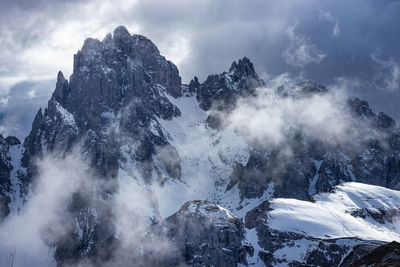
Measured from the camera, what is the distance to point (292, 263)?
653ft

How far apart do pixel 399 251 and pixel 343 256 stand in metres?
34.4

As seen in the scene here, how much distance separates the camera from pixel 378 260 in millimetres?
159125

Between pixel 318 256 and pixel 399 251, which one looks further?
pixel 318 256

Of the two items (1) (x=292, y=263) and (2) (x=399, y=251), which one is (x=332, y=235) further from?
(2) (x=399, y=251)

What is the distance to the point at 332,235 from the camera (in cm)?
19988

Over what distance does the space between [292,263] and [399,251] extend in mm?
48841

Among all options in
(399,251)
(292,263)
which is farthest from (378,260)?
(292,263)

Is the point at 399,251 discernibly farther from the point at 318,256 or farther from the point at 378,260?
the point at 318,256

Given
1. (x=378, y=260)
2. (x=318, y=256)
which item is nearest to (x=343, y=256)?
(x=318, y=256)

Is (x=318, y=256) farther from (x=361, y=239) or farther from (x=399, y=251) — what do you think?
(x=399, y=251)

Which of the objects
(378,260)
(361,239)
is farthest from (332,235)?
(378,260)

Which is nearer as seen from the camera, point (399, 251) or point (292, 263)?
point (399, 251)

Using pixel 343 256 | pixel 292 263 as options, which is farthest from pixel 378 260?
pixel 292 263

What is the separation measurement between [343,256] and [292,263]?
18790 mm
